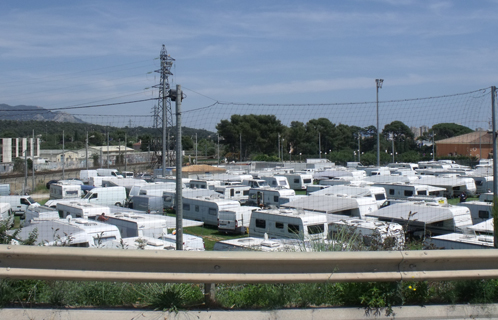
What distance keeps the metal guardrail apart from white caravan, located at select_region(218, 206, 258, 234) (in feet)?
49.1

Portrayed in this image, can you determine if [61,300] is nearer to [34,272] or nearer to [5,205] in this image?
[34,272]

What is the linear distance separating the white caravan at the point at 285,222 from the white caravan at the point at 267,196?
7.47m

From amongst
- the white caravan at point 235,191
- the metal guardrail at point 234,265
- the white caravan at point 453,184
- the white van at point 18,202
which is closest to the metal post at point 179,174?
the metal guardrail at point 234,265

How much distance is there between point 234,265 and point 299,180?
106 feet

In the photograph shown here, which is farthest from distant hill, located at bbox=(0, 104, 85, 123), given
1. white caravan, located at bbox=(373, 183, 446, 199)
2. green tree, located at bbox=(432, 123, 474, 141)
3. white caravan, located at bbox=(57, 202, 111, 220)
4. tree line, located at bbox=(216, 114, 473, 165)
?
green tree, located at bbox=(432, 123, 474, 141)

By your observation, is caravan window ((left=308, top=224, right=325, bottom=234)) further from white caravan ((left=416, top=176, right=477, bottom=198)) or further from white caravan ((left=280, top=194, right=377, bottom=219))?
white caravan ((left=416, top=176, right=477, bottom=198))

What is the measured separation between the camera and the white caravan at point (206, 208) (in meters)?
19.5

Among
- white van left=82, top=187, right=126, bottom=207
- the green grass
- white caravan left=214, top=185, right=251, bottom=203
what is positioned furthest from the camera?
white caravan left=214, top=185, right=251, bottom=203

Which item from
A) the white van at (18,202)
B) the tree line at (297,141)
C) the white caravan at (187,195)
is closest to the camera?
the white caravan at (187,195)

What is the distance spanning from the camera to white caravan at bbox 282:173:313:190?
115 ft

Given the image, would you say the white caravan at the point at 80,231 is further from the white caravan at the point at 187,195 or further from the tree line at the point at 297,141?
the tree line at the point at 297,141

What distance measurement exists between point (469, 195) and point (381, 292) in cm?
3026

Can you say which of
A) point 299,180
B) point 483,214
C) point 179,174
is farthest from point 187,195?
point 179,174

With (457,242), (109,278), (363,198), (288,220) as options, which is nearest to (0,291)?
(109,278)
